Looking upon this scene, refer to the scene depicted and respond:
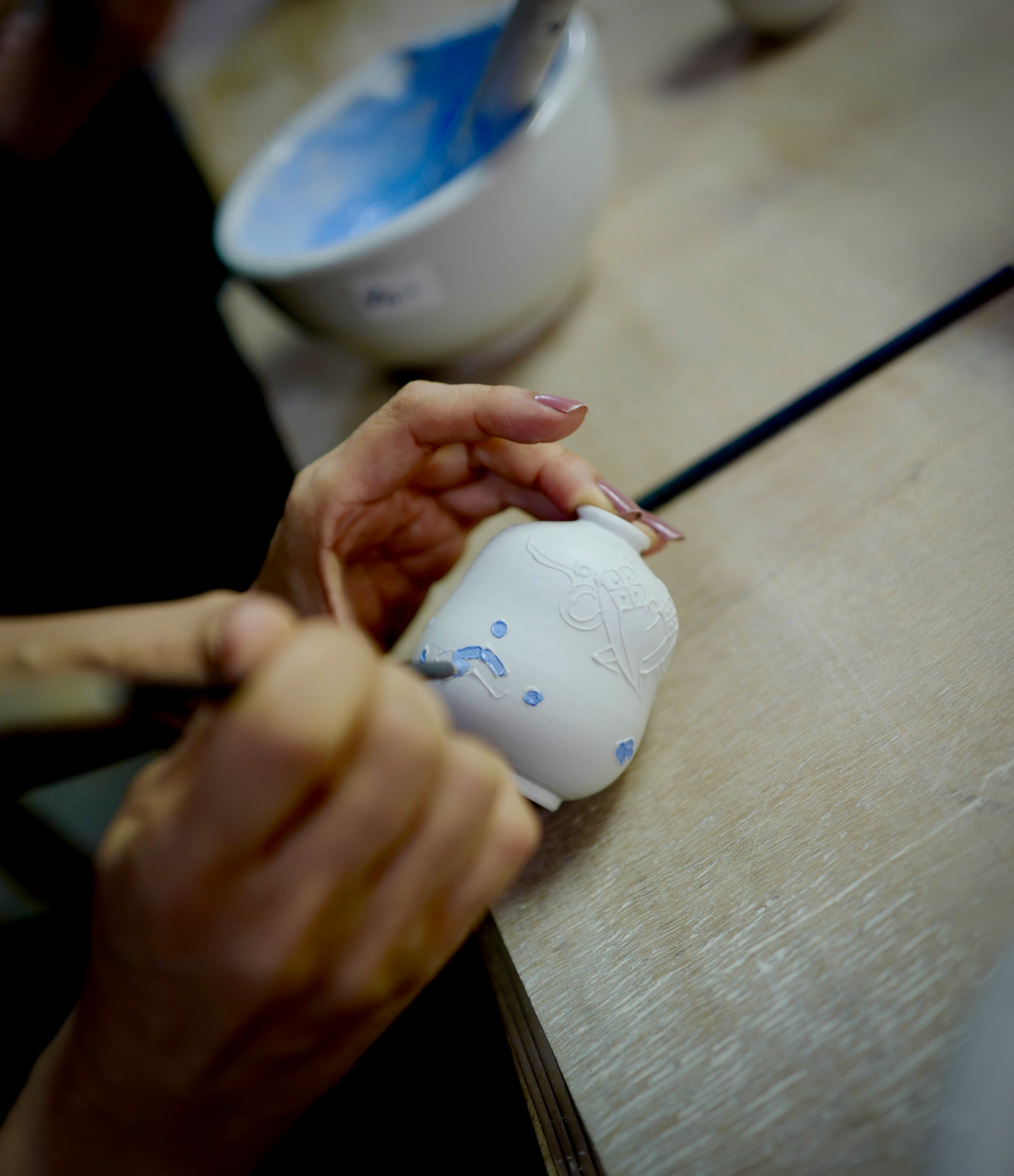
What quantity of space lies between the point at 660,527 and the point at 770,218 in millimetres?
402

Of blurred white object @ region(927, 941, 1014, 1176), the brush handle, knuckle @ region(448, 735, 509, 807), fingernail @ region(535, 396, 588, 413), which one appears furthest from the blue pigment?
blurred white object @ region(927, 941, 1014, 1176)

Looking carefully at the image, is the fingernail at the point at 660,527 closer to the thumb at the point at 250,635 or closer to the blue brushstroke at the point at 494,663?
the blue brushstroke at the point at 494,663

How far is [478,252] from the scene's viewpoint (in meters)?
0.56

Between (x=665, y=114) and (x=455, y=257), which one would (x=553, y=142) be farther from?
(x=665, y=114)

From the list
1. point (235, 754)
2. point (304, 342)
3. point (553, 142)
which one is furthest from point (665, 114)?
point (235, 754)

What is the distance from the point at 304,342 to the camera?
2.79ft

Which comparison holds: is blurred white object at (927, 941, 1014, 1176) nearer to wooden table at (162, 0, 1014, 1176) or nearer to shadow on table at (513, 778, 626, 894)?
wooden table at (162, 0, 1014, 1176)

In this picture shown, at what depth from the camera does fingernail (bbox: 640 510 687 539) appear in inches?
17.9

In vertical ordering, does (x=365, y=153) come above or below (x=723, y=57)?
above

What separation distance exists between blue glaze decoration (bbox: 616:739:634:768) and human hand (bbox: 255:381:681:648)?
14 centimetres

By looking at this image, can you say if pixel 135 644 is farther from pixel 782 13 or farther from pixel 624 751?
pixel 782 13

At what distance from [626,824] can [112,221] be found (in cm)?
76

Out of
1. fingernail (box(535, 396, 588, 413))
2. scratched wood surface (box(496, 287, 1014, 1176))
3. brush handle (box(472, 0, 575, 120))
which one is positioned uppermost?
brush handle (box(472, 0, 575, 120))

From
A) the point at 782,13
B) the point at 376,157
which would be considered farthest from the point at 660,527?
the point at 782,13
